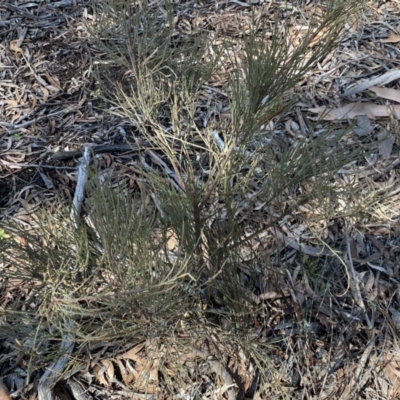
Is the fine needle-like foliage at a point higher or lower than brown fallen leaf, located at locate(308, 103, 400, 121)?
higher

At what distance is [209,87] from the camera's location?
2.84 metres

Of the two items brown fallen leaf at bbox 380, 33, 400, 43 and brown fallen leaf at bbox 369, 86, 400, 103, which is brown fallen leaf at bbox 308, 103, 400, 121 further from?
brown fallen leaf at bbox 380, 33, 400, 43

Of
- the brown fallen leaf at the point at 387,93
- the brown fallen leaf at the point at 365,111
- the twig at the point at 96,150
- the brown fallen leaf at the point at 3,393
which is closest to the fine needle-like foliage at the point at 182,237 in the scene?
the brown fallen leaf at the point at 3,393

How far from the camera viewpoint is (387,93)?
2.74m

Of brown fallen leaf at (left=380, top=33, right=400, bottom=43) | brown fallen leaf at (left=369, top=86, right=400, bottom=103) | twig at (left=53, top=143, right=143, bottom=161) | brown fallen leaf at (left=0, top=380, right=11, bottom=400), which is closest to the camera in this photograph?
brown fallen leaf at (left=0, top=380, right=11, bottom=400)

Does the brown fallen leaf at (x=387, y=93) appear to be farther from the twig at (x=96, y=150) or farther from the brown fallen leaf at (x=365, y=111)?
the twig at (x=96, y=150)

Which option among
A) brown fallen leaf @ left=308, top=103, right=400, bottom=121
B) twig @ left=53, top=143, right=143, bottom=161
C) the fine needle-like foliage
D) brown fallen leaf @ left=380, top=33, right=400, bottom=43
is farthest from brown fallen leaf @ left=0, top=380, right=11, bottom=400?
brown fallen leaf @ left=380, top=33, right=400, bottom=43

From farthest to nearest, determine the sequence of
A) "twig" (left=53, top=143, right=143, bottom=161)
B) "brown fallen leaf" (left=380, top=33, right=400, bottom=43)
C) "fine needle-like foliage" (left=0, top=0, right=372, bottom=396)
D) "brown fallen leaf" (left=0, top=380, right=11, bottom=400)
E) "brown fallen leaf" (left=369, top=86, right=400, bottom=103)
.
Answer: "brown fallen leaf" (left=380, top=33, right=400, bottom=43)
"brown fallen leaf" (left=369, top=86, right=400, bottom=103)
"twig" (left=53, top=143, right=143, bottom=161)
"brown fallen leaf" (left=0, top=380, right=11, bottom=400)
"fine needle-like foliage" (left=0, top=0, right=372, bottom=396)

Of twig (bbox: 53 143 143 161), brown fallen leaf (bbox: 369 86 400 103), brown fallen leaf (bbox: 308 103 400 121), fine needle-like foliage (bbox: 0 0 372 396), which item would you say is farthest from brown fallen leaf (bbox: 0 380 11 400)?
brown fallen leaf (bbox: 369 86 400 103)

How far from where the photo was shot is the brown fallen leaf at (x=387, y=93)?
2.72 metres

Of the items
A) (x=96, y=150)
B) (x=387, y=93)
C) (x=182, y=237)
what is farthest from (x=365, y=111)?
(x=182, y=237)

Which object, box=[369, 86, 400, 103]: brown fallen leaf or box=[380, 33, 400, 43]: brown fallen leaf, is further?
box=[380, 33, 400, 43]: brown fallen leaf

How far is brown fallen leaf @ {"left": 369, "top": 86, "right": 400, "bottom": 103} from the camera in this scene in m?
2.72

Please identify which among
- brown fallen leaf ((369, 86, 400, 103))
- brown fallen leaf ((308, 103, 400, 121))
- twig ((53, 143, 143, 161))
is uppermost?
brown fallen leaf ((369, 86, 400, 103))
